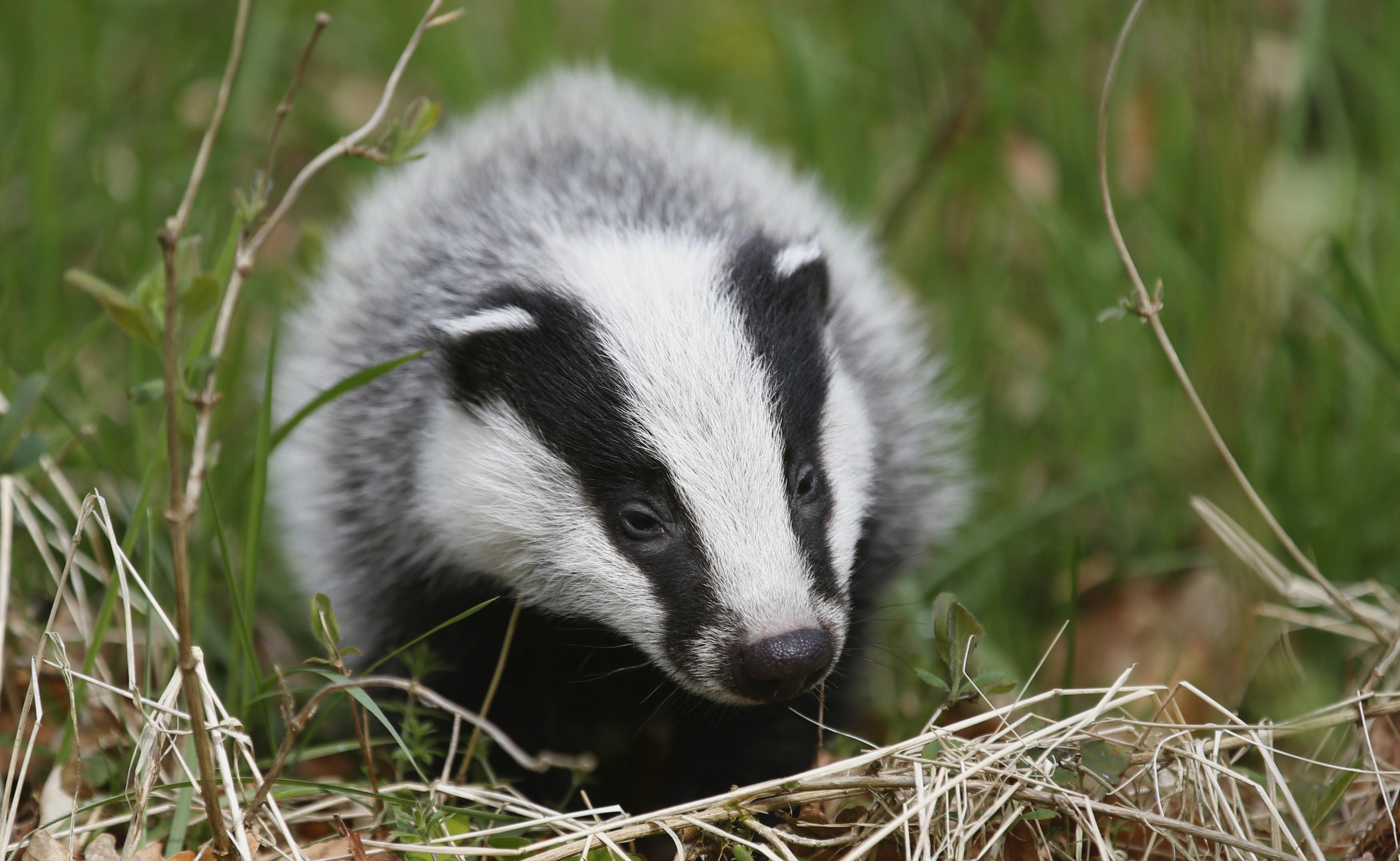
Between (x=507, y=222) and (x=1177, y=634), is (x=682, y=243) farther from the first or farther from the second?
(x=1177, y=634)

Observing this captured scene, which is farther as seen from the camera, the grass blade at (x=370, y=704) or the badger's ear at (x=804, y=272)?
the badger's ear at (x=804, y=272)

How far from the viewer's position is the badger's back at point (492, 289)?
3.05 m

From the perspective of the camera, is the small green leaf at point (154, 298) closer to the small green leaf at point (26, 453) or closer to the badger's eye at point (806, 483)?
the small green leaf at point (26, 453)

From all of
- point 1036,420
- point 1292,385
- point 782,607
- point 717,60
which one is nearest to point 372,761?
point 782,607

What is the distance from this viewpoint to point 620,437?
2549 mm

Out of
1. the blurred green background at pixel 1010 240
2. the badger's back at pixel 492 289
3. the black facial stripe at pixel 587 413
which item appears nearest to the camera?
the black facial stripe at pixel 587 413

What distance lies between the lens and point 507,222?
317cm

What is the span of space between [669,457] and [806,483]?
33 cm

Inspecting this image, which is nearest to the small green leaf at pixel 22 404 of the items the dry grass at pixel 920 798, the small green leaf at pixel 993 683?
the dry grass at pixel 920 798

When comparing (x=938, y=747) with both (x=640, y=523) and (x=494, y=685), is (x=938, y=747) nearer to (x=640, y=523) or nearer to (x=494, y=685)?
(x=640, y=523)

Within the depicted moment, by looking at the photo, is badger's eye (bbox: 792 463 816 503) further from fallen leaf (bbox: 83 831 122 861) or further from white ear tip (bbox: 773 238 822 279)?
fallen leaf (bbox: 83 831 122 861)

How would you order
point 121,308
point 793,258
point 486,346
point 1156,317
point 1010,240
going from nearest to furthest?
point 121,308, point 1156,317, point 486,346, point 793,258, point 1010,240

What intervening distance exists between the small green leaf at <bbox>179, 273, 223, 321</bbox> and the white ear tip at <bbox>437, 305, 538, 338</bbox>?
0.66 meters

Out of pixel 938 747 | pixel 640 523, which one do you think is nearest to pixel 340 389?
pixel 640 523
